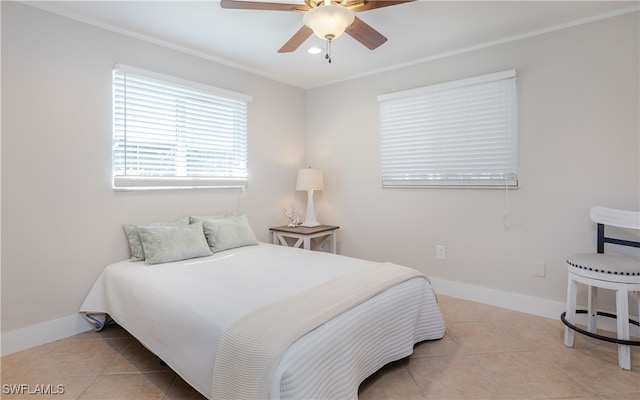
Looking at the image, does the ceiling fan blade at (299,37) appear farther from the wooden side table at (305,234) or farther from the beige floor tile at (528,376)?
the beige floor tile at (528,376)

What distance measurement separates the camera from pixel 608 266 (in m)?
2.07

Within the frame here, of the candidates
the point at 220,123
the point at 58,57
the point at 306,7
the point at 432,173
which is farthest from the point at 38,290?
the point at 432,173

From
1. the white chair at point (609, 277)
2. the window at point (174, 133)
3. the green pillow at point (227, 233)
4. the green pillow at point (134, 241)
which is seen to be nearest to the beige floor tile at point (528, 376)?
the white chair at point (609, 277)

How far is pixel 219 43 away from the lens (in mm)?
2961

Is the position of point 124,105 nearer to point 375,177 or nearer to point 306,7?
point 306,7

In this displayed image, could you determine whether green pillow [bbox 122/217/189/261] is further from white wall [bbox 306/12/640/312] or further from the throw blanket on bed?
white wall [bbox 306/12/640/312]

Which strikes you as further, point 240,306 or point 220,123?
point 220,123

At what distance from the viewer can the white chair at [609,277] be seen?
1993 millimetres

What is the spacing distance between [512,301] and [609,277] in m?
1.02

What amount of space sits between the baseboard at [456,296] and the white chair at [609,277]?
244 mm

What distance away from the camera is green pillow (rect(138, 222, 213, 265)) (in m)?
2.51

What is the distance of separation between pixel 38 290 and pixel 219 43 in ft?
7.74

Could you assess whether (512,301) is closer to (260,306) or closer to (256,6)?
(260,306)

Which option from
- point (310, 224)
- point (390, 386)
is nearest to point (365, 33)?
point (390, 386)
